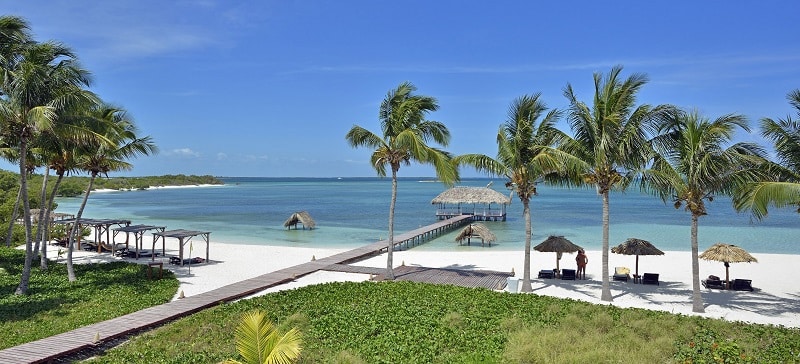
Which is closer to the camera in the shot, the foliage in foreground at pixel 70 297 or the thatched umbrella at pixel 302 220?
the foliage in foreground at pixel 70 297

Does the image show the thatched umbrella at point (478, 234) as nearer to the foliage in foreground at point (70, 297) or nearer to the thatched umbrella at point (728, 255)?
the thatched umbrella at point (728, 255)

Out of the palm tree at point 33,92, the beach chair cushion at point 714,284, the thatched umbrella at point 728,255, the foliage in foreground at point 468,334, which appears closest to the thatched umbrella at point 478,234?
the beach chair cushion at point 714,284

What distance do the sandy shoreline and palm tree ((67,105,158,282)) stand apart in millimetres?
4008

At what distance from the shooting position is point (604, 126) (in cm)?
1225

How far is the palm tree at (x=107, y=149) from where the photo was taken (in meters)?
14.8

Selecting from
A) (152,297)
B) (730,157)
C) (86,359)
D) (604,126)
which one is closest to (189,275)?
(152,297)

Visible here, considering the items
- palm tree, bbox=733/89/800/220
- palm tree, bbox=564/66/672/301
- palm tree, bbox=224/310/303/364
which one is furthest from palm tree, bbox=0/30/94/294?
palm tree, bbox=733/89/800/220

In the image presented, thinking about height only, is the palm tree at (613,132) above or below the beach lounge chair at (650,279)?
above

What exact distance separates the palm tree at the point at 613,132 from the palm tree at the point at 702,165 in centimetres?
59

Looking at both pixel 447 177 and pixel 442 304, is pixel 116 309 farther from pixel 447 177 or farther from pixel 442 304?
pixel 447 177

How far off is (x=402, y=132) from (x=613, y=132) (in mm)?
5778

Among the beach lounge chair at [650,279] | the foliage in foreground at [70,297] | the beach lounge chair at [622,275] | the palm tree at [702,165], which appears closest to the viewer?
the foliage in foreground at [70,297]

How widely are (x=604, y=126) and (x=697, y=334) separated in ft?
17.8

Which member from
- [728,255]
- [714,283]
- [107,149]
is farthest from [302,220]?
[728,255]
